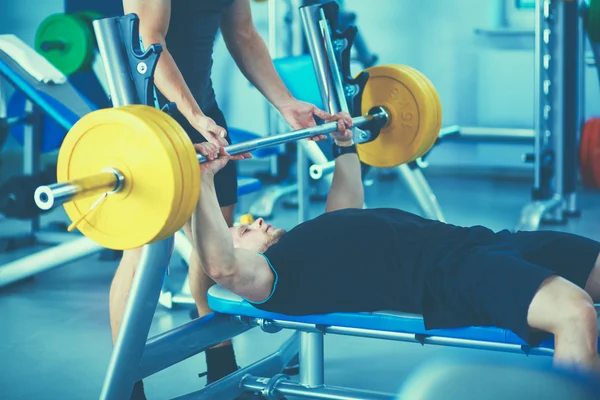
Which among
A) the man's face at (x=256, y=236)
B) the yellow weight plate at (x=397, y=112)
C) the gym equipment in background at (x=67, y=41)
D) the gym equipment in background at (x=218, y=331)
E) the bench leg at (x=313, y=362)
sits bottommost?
the bench leg at (x=313, y=362)

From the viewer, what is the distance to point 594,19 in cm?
384

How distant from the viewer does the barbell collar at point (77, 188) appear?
1.38m

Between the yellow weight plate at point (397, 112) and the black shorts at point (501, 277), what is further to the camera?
the yellow weight plate at point (397, 112)

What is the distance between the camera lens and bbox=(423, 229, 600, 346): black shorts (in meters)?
1.64

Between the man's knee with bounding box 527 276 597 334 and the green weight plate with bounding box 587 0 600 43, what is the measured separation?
2479 millimetres

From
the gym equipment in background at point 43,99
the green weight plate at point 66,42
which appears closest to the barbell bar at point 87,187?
the gym equipment in background at point 43,99

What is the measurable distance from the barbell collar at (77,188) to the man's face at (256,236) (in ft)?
1.67

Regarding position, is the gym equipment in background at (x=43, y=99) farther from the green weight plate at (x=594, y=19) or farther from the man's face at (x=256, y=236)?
the green weight plate at (x=594, y=19)

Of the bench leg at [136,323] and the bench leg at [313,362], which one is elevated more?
the bench leg at [136,323]

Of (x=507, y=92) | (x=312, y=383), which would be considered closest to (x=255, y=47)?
(x=312, y=383)

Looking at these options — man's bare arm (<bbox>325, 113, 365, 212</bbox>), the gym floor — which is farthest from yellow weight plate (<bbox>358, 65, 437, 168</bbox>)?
the gym floor

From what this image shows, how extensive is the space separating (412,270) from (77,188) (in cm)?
74

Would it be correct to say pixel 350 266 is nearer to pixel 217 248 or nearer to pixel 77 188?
pixel 217 248

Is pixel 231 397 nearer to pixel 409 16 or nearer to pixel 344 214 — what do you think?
pixel 344 214
